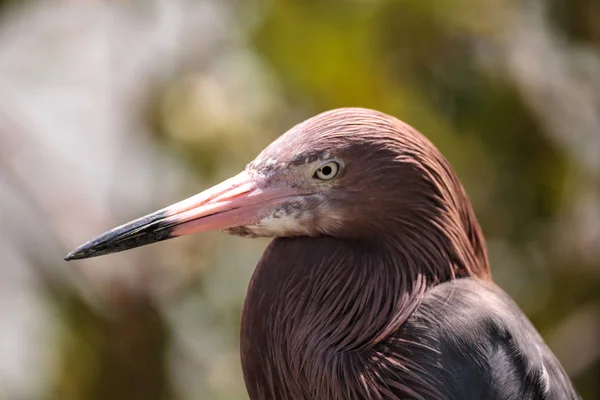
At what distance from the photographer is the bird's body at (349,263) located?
2297 millimetres

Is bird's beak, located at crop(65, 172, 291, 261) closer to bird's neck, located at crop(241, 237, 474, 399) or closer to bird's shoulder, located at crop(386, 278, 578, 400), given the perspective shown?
bird's neck, located at crop(241, 237, 474, 399)

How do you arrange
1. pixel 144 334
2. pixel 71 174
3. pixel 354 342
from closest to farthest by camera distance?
pixel 354 342 → pixel 144 334 → pixel 71 174

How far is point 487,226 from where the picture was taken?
17.3 feet

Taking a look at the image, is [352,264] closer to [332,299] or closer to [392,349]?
[332,299]

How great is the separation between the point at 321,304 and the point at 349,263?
0.39 ft

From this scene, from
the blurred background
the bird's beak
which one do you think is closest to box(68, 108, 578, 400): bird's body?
the bird's beak

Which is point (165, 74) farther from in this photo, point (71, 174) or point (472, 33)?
point (472, 33)

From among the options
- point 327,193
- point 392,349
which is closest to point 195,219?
point 327,193

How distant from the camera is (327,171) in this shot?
236 cm

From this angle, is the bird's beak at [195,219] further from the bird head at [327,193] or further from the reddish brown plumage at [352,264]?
the reddish brown plumage at [352,264]

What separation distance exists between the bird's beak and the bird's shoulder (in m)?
0.45

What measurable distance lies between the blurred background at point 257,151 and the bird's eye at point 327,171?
2563 mm

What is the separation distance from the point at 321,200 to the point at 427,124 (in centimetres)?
276

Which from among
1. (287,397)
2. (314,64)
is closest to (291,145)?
(287,397)
